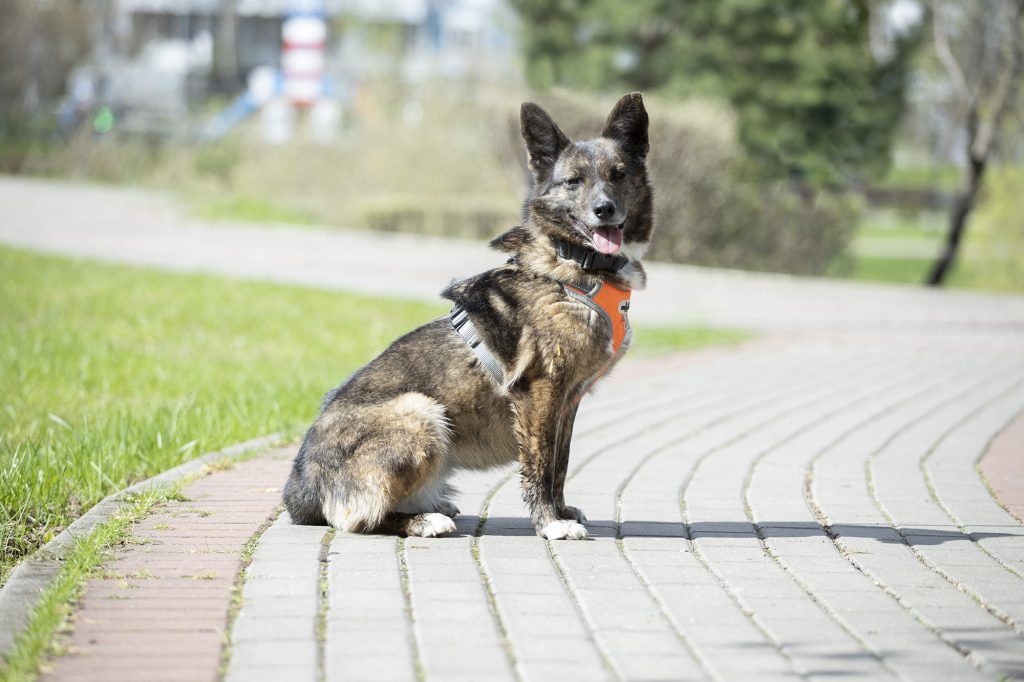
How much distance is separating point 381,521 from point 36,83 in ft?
130

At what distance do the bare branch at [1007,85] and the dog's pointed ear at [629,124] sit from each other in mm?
16300

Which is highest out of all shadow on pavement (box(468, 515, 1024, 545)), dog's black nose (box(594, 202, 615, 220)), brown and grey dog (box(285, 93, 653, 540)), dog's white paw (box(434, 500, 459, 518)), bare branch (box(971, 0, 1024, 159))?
bare branch (box(971, 0, 1024, 159))

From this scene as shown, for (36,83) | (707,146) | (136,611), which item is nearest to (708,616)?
(136,611)

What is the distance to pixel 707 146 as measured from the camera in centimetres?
1784

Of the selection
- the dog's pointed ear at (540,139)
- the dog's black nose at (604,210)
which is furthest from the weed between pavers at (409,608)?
the dog's pointed ear at (540,139)

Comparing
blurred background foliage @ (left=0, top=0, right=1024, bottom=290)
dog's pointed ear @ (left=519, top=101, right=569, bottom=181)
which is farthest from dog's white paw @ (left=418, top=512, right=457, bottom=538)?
blurred background foliage @ (left=0, top=0, right=1024, bottom=290)

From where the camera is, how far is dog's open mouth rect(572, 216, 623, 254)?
16.3 ft

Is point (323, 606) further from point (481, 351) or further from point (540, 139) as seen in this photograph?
point (540, 139)

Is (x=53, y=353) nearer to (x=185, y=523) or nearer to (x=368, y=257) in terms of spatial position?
(x=185, y=523)

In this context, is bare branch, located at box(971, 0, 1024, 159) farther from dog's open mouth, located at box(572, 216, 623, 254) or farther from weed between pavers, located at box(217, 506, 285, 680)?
weed between pavers, located at box(217, 506, 285, 680)

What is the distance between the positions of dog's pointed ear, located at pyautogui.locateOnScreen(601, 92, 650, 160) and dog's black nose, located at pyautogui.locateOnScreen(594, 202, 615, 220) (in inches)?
13.6

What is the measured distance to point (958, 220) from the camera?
21422 mm

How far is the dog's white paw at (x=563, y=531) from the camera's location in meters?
4.96

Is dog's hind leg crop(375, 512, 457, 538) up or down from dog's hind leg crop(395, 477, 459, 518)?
down
